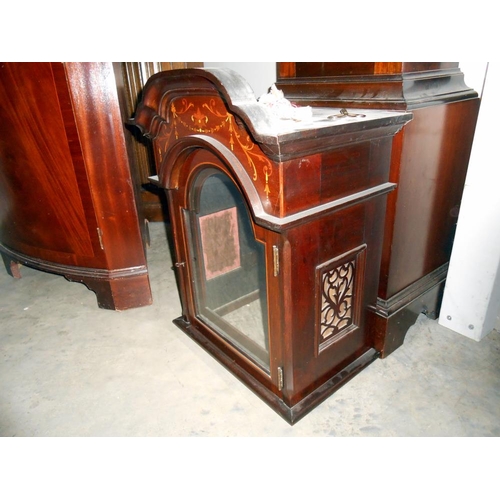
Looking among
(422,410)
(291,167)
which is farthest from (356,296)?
(291,167)

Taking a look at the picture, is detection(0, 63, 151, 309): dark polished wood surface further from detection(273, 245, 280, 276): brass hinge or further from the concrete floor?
detection(273, 245, 280, 276): brass hinge

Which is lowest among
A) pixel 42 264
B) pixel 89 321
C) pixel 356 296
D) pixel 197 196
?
pixel 89 321

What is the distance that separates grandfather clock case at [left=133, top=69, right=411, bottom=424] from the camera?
3.67 ft

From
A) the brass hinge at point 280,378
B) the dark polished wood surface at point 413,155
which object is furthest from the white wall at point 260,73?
the brass hinge at point 280,378

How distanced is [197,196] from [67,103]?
770 mm

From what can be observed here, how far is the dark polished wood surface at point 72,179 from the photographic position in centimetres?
179

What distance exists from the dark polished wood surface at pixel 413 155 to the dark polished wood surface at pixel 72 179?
2.85 feet

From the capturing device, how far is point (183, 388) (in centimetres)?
163

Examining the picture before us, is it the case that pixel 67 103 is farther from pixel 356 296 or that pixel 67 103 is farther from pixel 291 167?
pixel 356 296

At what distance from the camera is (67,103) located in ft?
5.84

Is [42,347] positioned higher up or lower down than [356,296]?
lower down

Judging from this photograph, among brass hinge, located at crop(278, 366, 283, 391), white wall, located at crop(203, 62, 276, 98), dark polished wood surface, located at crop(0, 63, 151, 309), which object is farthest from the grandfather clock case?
white wall, located at crop(203, 62, 276, 98)

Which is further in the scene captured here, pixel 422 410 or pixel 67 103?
pixel 67 103

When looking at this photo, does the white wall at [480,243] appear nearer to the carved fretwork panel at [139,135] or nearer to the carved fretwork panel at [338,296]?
the carved fretwork panel at [338,296]
